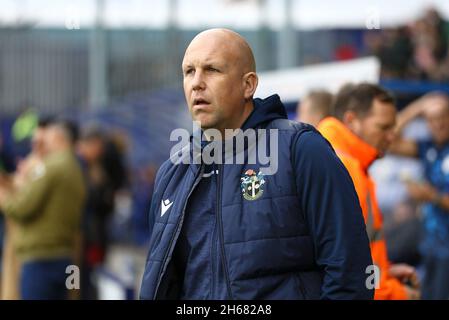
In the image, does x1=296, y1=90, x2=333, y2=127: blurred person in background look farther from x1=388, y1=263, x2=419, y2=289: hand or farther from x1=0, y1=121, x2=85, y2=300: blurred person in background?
x1=0, y1=121, x2=85, y2=300: blurred person in background

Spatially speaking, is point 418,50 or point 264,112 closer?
point 264,112

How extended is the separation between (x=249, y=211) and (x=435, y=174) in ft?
15.3

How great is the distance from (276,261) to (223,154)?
0.46 metres

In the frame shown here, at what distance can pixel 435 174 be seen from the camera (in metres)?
8.09

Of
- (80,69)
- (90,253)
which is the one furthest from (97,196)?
(80,69)

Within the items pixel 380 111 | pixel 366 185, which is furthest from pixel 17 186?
pixel 366 185

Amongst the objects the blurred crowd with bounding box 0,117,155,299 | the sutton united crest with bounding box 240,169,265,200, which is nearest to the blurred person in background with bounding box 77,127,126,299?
the blurred crowd with bounding box 0,117,155,299

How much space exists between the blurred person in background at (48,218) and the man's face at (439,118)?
328cm

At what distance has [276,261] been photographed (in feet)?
11.9

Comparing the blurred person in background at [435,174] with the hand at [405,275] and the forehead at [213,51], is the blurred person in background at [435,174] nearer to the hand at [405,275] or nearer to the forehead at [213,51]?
the hand at [405,275]

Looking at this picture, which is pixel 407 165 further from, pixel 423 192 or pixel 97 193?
pixel 97 193

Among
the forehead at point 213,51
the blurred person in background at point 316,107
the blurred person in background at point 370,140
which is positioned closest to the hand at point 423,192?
the blurred person in background at point 316,107

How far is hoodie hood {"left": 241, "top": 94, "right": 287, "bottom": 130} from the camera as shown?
3812 millimetres

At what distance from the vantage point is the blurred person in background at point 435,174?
7.93 metres
